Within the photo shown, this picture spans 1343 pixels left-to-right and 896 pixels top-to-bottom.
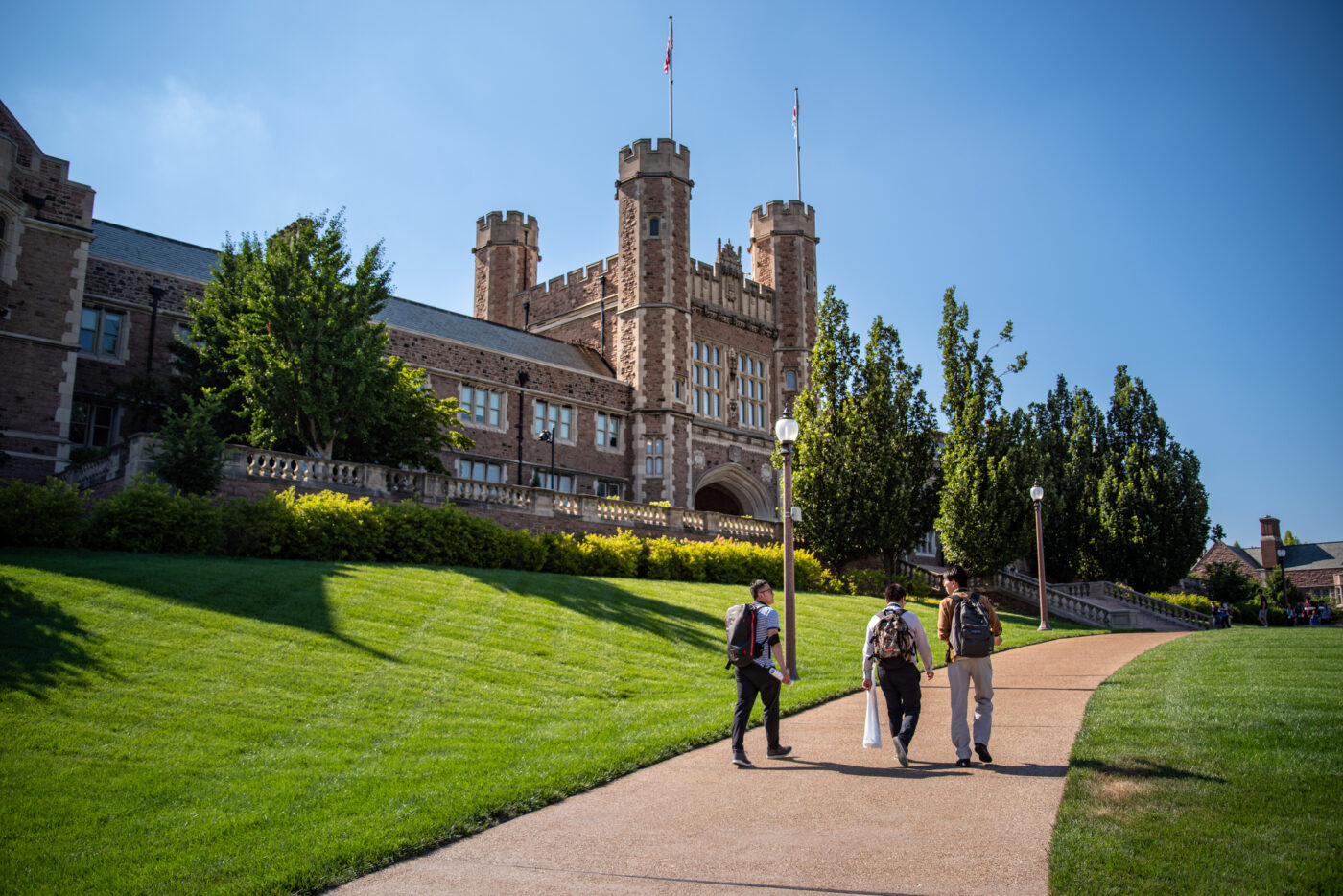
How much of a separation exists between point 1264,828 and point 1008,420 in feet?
82.7

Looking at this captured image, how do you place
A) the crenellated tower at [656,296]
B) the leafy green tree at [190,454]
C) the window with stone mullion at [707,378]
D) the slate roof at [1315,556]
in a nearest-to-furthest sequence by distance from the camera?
the leafy green tree at [190,454] → the crenellated tower at [656,296] → the window with stone mullion at [707,378] → the slate roof at [1315,556]

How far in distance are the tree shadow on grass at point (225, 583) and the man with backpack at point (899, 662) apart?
5.96m

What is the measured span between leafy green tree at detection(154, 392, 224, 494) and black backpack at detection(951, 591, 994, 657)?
15204 millimetres

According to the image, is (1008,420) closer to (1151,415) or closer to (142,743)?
(1151,415)

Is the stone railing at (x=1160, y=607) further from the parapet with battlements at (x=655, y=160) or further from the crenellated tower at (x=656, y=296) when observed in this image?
the parapet with battlements at (x=655, y=160)

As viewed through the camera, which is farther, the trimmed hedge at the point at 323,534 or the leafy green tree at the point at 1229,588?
the leafy green tree at the point at 1229,588

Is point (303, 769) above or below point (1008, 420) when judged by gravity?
below

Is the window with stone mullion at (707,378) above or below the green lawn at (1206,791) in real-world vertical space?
above

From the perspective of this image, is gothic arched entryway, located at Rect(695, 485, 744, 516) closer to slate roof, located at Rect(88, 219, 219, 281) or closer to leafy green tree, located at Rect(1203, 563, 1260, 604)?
slate roof, located at Rect(88, 219, 219, 281)

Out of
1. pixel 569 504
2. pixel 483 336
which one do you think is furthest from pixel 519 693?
pixel 483 336

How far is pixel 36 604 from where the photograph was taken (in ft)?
35.2

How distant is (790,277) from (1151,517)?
17965mm

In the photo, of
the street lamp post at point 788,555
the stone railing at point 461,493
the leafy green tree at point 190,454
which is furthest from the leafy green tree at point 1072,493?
the leafy green tree at point 190,454

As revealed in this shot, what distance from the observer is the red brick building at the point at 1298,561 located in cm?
6862
